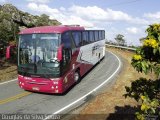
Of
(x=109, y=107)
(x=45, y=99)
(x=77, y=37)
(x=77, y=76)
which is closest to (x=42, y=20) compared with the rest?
(x=77, y=37)

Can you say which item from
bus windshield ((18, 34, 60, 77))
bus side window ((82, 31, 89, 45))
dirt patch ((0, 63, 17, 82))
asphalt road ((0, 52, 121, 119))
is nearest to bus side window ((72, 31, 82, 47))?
bus side window ((82, 31, 89, 45))

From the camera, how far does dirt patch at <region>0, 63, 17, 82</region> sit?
1920cm

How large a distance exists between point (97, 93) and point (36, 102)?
3.85 metres

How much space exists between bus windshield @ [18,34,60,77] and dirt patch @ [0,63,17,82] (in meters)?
5.00

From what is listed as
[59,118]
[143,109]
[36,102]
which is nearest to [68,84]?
[36,102]

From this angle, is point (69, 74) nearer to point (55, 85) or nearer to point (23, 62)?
point (55, 85)

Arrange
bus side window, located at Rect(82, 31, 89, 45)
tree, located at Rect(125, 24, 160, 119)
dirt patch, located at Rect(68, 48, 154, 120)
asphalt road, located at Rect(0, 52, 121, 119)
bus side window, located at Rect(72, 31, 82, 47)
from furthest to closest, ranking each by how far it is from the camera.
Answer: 1. bus side window, located at Rect(82, 31, 89, 45)
2. bus side window, located at Rect(72, 31, 82, 47)
3. asphalt road, located at Rect(0, 52, 121, 119)
4. dirt patch, located at Rect(68, 48, 154, 120)
5. tree, located at Rect(125, 24, 160, 119)

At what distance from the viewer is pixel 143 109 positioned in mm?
6047

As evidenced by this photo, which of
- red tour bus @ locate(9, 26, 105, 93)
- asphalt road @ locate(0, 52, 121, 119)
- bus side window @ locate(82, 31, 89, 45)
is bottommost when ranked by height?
asphalt road @ locate(0, 52, 121, 119)

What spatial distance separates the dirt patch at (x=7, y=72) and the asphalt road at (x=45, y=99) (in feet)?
5.84

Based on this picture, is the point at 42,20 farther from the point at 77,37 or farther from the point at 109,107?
the point at 109,107

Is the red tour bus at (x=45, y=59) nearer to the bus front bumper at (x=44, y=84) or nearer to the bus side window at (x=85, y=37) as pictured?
the bus front bumper at (x=44, y=84)

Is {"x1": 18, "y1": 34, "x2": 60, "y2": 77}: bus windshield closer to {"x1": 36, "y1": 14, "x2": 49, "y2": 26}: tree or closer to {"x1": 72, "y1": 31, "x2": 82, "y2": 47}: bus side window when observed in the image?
{"x1": 72, "y1": 31, "x2": 82, "y2": 47}: bus side window

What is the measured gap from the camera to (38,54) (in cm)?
1389
